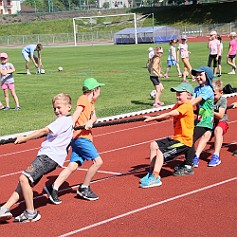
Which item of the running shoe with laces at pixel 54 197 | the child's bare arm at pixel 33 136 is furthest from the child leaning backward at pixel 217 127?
the child's bare arm at pixel 33 136

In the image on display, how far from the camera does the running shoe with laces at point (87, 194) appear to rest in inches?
317

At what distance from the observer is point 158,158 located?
28.4ft

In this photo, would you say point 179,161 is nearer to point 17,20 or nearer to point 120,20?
point 120,20

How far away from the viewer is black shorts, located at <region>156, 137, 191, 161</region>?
8.73 metres

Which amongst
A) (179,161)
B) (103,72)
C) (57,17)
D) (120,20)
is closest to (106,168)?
(179,161)

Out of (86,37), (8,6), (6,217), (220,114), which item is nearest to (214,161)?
(220,114)

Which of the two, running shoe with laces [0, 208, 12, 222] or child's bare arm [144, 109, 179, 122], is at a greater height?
child's bare arm [144, 109, 179, 122]

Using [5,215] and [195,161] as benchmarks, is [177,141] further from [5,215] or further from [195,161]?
[5,215]

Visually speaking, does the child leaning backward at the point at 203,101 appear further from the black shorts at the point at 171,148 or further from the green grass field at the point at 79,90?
the green grass field at the point at 79,90

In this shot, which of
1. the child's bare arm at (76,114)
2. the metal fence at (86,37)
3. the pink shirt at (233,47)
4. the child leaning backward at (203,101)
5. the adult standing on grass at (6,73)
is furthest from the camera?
the metal fence at (86,37)

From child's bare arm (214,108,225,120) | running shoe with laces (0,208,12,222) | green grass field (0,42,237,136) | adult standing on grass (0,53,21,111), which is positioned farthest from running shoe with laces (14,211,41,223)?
adult standing on grass (0,53,21,111)

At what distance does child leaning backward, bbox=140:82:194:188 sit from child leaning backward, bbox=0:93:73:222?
1637 mm

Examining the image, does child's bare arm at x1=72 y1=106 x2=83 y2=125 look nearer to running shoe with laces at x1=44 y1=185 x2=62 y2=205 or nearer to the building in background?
running shoe with laces at x1=44 y1=185 x2=62 y2=205

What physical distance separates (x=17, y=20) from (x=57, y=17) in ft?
24.5
